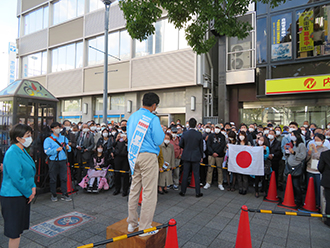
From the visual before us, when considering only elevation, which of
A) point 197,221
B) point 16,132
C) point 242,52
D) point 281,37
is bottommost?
point 197,221

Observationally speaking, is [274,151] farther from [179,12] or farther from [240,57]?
[240,57]

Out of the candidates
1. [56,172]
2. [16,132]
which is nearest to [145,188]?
[16,132]

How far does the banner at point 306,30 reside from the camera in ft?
41.3

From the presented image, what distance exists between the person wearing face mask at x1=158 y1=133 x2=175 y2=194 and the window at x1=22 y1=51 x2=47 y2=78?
2240 centimetres

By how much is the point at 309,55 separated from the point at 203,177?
10.3 m

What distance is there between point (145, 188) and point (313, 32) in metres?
14.3

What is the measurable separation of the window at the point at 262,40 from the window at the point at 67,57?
1625cm

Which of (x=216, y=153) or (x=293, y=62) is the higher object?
(x=293, y=62)

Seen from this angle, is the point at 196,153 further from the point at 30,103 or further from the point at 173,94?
the point at 173,94

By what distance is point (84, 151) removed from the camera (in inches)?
295

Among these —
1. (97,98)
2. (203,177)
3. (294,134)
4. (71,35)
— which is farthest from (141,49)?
(294,134)

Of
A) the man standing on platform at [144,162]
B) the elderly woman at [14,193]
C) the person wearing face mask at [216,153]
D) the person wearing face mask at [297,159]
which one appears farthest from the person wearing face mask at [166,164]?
the elderly woman at [14,193]

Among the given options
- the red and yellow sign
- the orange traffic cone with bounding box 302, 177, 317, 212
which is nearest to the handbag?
the orange traffic cone with bounding box 302, 177, 317, 212

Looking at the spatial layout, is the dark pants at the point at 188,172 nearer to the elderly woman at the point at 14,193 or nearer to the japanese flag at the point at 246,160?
the japanese flag at the point at 246,160
